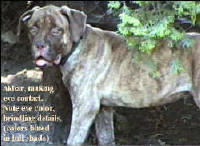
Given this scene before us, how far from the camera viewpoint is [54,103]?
5.06 meters

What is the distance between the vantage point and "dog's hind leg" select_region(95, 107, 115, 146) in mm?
4741

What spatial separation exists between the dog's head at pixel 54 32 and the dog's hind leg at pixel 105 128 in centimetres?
69

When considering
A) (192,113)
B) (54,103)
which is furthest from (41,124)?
(192,113)

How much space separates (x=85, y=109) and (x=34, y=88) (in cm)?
101

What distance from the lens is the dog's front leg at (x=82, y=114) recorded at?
4.36m

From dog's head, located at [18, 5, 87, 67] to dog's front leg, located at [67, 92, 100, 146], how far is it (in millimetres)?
347

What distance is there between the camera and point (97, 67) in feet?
14.4

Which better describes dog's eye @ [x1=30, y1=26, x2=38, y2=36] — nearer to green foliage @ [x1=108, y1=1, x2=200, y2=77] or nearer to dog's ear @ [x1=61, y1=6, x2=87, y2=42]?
dog's ear @ [x1=61, y1=6, x2=87, y2=42]

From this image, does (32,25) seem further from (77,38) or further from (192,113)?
(192,113)

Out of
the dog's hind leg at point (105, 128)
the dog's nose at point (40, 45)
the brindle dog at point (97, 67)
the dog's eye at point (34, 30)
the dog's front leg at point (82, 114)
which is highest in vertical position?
the dog's eye at point (34, 30)

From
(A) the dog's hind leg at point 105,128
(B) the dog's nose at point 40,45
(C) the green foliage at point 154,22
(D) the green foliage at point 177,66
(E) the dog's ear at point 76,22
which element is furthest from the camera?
(A) the dog's hind leg at point 105,128

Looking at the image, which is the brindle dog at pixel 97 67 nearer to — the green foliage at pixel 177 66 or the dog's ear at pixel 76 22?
the dog's ear at pixel 76 22

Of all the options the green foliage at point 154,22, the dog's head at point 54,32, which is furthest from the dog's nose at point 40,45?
the green foliage at point 154,22

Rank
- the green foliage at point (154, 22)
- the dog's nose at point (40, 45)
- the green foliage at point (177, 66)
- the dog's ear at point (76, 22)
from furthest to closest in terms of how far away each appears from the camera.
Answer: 1. the dog's ear at point (76, 22)
2. the dog's nose at point (40, 45)
3. the green foliage at point (177, 66)
4. the green foliage at point (154, 22)
